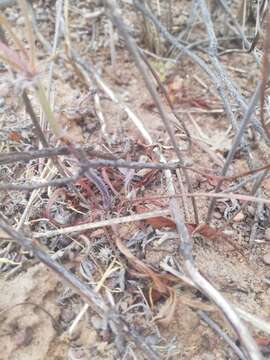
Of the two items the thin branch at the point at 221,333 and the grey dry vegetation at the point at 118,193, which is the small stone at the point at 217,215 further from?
the thin branch at the point at 221,333

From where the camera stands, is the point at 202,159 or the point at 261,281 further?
the point at 202,159

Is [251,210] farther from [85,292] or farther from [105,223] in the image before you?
[85,292]

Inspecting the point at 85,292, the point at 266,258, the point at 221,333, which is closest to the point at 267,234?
the point at 266,258

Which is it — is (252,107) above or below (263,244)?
above

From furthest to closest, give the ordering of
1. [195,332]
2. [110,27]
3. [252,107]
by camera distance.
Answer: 1. [110,27]
2. [195,332]
3. [252,107]

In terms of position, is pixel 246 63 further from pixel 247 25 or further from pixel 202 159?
pixel 202 159

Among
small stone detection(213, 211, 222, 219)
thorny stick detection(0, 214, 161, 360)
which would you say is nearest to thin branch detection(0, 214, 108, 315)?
thorny stick detection(0, 214, 161, 360)

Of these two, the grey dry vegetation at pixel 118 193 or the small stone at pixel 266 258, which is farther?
→ the small stone at pixel 266 258

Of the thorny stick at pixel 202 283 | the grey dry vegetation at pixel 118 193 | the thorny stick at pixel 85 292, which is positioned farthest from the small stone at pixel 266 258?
the thorny stick at pixel 85 292

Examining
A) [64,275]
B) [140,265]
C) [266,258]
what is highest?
[64,275]

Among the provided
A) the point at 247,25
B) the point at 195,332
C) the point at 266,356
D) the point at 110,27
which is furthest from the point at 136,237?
the point at 247,25

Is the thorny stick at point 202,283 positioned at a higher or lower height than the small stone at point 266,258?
higher
